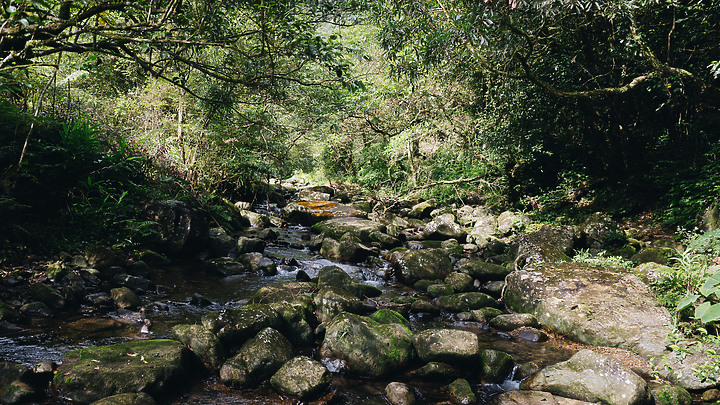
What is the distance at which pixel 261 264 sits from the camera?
8.30m

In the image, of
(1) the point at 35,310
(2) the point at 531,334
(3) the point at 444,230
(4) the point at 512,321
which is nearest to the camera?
(1) the point at 35,310

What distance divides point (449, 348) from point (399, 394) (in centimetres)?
99

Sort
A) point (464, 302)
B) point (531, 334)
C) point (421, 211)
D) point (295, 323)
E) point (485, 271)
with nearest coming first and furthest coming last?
1. point (295, 323)
2. point (531, 334)
3. point (464, 302)
4. point (485, 271)
5. point (421, 211)

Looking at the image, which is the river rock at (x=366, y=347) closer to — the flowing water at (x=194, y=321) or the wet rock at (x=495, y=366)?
the flowing water at (x=194, y=321)

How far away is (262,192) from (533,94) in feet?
39.5

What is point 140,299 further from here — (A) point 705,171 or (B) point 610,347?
(A) point 705,171

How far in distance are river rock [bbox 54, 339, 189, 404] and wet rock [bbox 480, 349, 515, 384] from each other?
343cm

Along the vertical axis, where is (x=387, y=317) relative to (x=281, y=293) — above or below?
below

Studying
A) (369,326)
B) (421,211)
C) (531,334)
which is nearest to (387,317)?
(369,326)

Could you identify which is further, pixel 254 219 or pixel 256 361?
pixel 254 219

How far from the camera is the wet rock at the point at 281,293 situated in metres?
6.13

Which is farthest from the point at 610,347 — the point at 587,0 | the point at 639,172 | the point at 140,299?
the point at 639,172

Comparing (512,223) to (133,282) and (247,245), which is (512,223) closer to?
(247,245)

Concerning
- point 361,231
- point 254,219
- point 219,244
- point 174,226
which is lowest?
point 361,231
